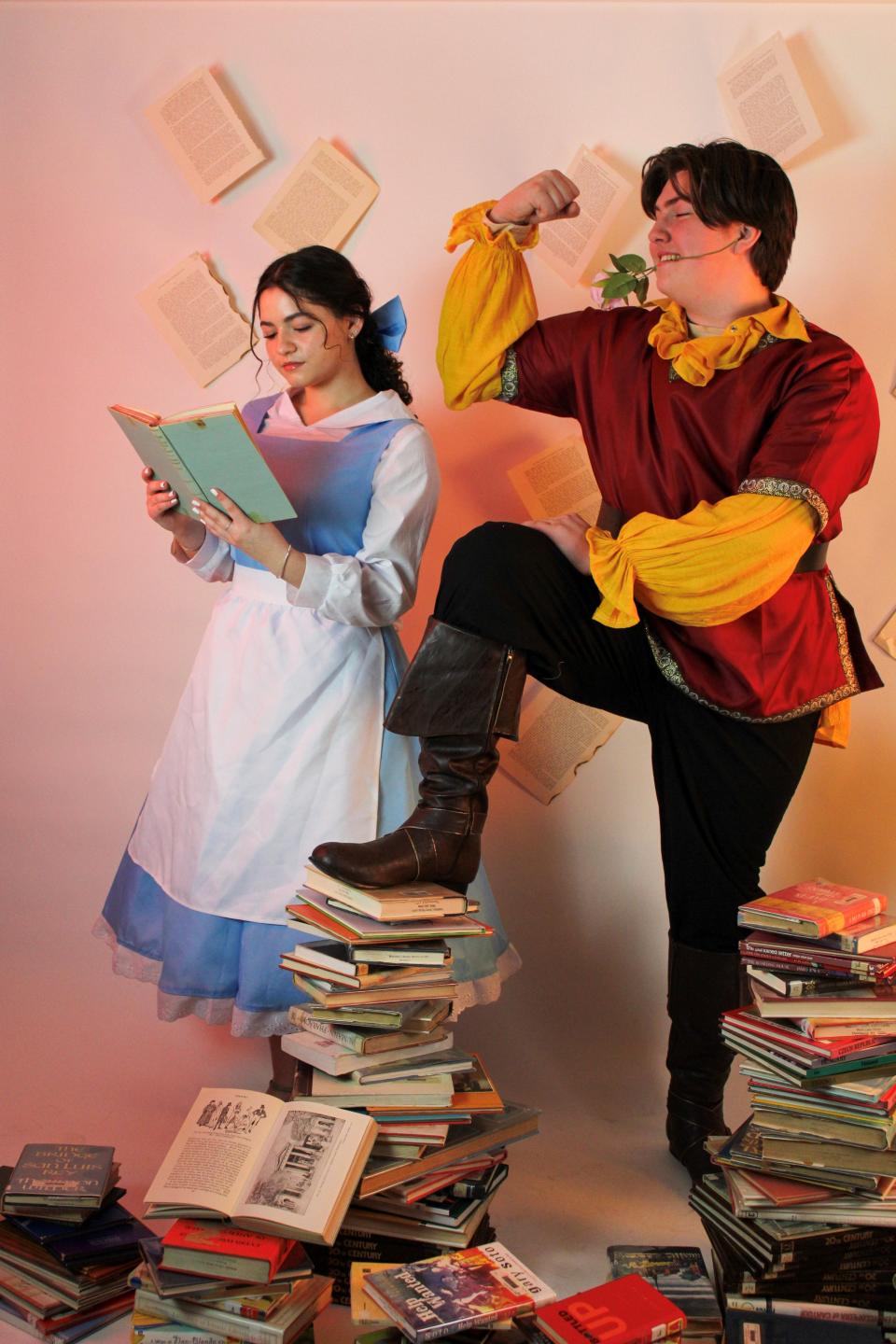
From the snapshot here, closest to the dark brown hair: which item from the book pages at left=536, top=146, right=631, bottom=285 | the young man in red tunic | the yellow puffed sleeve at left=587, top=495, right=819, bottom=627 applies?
the young man in red tunic

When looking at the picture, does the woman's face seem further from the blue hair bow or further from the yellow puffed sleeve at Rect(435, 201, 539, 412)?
the yellow puffed sleeve at Rect(435, 201, 539, 412)

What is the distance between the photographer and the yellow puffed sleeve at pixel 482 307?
7.00ft

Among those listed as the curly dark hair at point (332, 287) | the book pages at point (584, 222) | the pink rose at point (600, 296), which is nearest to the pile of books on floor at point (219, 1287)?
the curly dark hair at point (332, 287)

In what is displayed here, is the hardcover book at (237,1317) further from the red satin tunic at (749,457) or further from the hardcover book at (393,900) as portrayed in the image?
the red satin tunic at (749,457)

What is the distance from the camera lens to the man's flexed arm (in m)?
2.10

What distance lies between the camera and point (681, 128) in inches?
106

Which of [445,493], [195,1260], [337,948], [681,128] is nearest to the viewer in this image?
[195,1260]

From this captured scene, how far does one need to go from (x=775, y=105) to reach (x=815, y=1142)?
1.96 meters

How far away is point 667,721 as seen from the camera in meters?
2.10

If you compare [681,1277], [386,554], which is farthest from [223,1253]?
[386,554]

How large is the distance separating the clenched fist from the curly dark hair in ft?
1.00

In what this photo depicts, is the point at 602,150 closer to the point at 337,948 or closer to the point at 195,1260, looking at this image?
the point at 337,948

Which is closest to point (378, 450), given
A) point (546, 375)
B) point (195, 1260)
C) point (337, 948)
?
point (546, 375)

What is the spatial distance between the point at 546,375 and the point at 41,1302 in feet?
5.06
